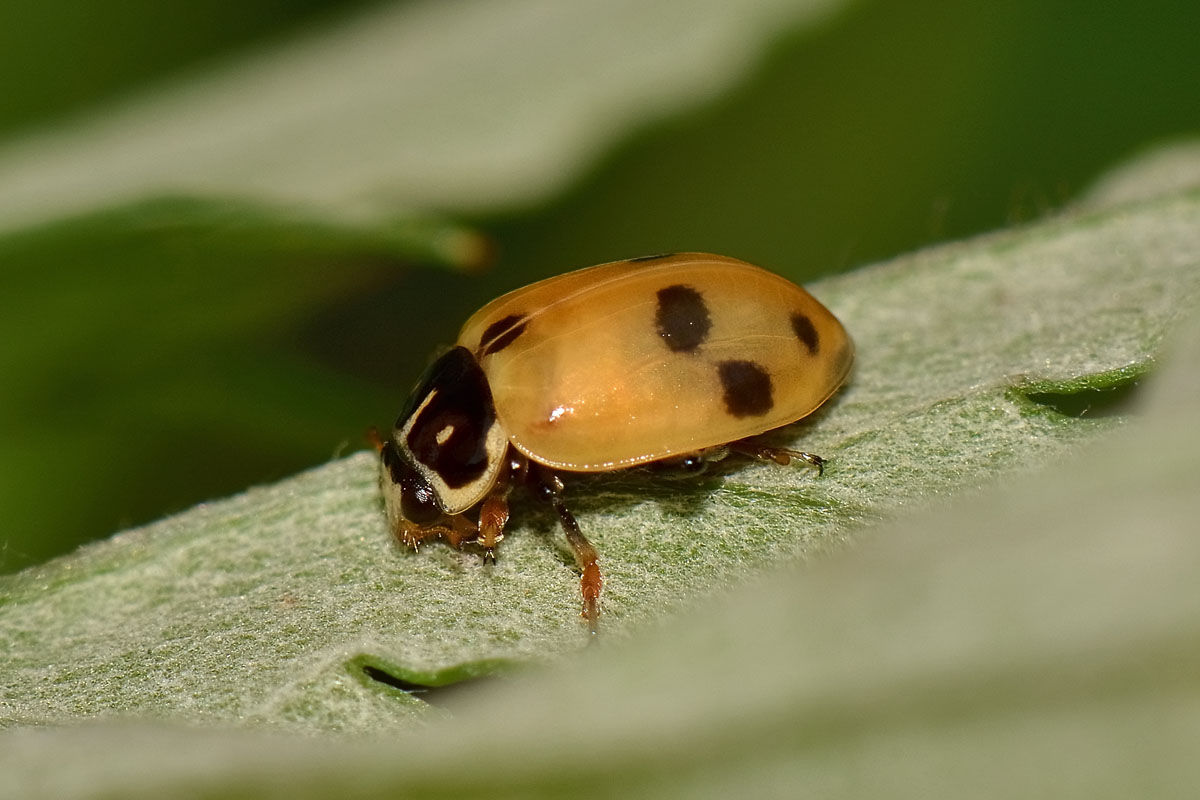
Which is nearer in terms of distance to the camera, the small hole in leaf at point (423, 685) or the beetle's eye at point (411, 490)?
the small hole in leaf at point (423, 685)

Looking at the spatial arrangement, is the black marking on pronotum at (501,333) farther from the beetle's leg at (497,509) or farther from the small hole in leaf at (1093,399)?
the small hole in leaf at (1093,399)

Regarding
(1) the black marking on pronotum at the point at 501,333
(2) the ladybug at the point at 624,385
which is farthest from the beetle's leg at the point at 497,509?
(1) the black marking on pronotum at the point at 501,333

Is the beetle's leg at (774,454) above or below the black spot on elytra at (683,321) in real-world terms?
below

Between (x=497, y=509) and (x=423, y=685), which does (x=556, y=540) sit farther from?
(x=423, y=685)

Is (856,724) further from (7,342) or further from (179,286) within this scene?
(7,342)

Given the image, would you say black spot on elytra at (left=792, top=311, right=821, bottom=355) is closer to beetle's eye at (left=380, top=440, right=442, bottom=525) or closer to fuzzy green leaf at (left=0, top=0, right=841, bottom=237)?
beetle's eye at (left=380, top=440, right=442, bottom=525)

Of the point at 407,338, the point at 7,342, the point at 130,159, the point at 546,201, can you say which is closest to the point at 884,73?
the point at 546,201

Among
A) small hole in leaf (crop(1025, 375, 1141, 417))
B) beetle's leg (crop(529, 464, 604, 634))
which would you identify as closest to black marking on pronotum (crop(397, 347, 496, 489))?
beetle's leg (crop(529, 464, 604, 634))
